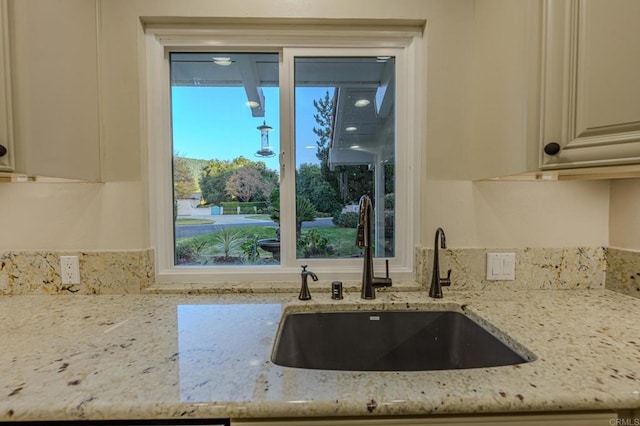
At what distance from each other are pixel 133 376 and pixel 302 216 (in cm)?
85

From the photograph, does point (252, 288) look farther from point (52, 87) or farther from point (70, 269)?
point (52, 87)

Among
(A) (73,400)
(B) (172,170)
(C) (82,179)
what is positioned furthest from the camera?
(B) (172,170)

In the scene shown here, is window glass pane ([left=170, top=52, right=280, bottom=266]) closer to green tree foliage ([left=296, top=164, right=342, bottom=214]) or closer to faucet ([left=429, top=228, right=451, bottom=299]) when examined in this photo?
green tree foliage ([left=296, top=164, right=342, bottom=214])

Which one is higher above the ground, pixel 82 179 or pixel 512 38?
pixel 512 38

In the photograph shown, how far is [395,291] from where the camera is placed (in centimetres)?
123

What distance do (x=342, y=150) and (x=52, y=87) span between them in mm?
1047

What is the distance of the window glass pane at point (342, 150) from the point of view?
1.33 m

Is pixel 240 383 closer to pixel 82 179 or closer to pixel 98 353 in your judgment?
pixel 98 353

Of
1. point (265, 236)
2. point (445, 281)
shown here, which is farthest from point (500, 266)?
point (265, 236)

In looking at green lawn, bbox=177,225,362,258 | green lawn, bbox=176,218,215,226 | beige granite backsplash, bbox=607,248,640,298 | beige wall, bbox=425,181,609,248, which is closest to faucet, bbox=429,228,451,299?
beige wall, bbox=425,181,609,248

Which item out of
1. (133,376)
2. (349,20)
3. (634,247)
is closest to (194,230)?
(133,376)

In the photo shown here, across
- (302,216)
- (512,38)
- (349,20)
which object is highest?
(349,20)

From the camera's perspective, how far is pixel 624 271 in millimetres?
1174

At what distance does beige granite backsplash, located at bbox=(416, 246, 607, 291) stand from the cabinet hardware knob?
1.66ft
